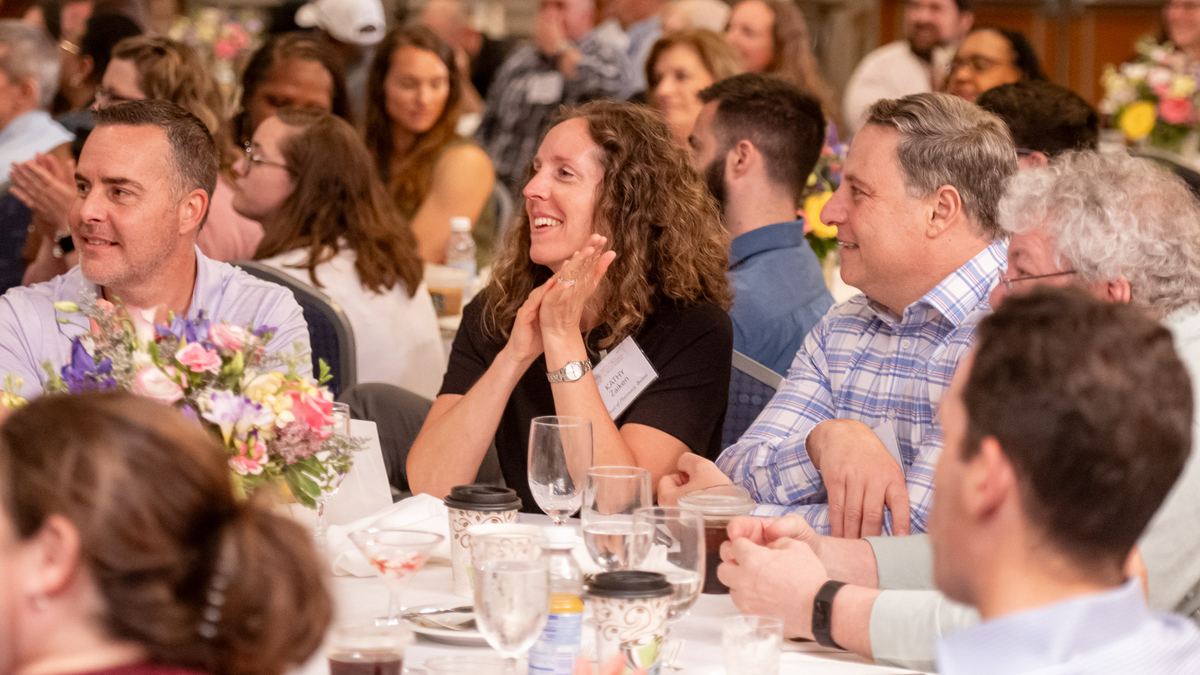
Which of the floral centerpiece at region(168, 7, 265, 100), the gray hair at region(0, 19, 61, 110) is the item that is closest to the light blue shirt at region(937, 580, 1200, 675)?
the gray hair at region(0, 19, 61, 110)

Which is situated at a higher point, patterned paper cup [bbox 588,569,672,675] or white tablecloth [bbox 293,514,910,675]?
patterned paper cup [bbox 588,569,672,675]

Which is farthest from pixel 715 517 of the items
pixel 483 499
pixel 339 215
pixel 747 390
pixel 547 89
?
pixel 547 89

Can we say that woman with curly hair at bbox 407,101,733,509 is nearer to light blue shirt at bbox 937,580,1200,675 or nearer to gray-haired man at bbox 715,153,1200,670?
gray-haired man at bbox 715,153,1200,670

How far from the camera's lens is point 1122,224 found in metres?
1.73

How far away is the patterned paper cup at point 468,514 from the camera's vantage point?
5.36ft

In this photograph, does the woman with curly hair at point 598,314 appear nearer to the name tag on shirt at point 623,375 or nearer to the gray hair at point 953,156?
the name tag on shirt at point 623,375

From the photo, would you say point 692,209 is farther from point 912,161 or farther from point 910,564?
point 910,564

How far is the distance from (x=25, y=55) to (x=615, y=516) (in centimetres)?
420

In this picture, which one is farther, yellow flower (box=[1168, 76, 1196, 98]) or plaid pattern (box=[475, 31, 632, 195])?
plaid pattern (box=[475, 31, 632, 195])

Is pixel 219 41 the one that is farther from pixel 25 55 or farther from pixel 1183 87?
pixel 1183 87

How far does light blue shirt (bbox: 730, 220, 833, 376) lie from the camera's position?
117 inches

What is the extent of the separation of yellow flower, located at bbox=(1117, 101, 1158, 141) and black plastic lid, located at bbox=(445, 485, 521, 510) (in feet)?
16.4

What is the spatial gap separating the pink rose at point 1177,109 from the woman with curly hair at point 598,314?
3889mm

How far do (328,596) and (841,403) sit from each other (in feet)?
4.74
